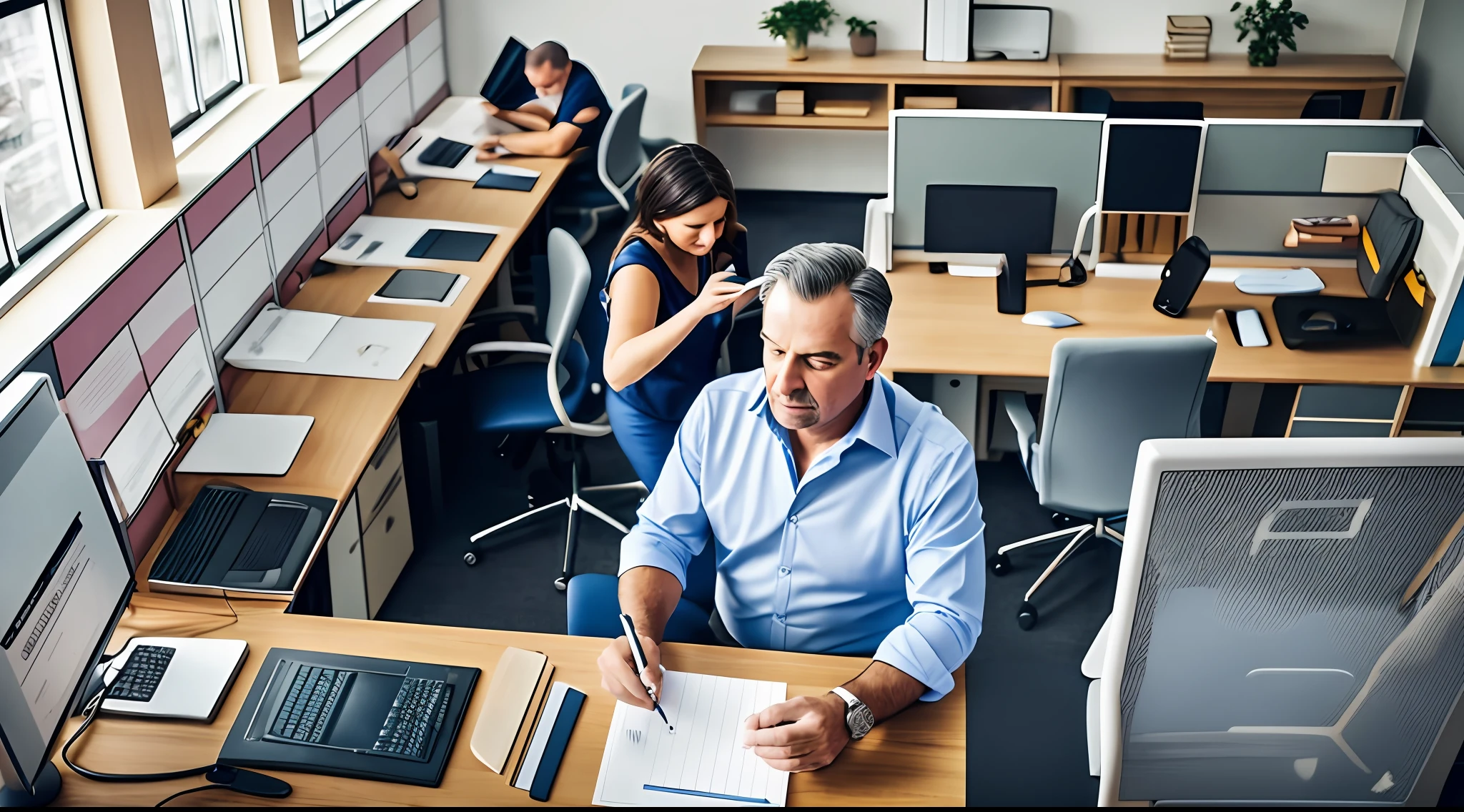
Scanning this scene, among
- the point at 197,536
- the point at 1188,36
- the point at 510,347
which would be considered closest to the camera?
the point at 197,536

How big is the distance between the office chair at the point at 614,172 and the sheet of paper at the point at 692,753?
10.2 ft

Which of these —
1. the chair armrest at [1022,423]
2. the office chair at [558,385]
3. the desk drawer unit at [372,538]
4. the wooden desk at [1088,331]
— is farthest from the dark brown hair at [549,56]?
the chair armrest at [1022,423]

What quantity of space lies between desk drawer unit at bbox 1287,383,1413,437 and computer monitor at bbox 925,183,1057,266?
0.92m

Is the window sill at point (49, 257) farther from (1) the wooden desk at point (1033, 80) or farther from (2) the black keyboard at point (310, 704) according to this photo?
(1) the wooden desk at point (1033, 80)

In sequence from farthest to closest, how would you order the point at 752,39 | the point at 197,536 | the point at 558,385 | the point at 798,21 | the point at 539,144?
the point at 752,39, the point at 798,21, the point at 539,144, the point at 558,385, the point at 197,536

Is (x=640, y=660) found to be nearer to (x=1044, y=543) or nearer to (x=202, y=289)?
(x=202, y=289)

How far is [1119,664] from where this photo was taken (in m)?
1.61

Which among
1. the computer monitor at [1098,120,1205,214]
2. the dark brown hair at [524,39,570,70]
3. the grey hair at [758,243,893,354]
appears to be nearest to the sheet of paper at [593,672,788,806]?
the grey hair at [758,243,893,354]

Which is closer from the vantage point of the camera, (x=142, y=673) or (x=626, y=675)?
(x=626, y=675)

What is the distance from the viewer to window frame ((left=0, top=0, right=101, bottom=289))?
2.68 metres

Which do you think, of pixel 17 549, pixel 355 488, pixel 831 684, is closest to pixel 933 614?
pixel 831 684

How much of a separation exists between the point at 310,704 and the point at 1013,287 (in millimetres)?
2490

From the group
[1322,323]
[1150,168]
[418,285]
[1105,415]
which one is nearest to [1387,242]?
[1322,323]

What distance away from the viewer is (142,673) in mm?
2111
